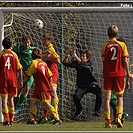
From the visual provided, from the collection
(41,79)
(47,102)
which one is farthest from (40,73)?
(47,102)

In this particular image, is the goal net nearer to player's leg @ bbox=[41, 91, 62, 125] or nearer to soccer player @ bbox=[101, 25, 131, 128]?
player's leg @ bbox=[41, 91, 62, 125]

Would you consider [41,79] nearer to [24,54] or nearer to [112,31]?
[24,54]

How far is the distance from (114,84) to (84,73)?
250cm

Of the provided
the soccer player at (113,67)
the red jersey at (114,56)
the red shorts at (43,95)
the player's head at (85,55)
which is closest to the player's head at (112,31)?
the soccer player at (113,67)

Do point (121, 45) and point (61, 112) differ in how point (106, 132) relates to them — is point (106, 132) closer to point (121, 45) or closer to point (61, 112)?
point (121, 45)

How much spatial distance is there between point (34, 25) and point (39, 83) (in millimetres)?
1900

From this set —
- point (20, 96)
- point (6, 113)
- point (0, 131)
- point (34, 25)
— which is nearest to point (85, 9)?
point (34, 25)

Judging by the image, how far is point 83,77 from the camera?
42.9 ft

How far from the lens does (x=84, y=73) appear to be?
1303cm

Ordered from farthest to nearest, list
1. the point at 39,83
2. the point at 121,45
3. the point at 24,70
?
1. the point at 24,70
2. the point at 39,83
3. the point at 121,45

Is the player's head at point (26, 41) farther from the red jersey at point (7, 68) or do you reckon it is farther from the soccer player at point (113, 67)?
the soccer player at point (113, 67)

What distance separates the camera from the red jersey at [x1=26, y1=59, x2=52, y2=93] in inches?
442

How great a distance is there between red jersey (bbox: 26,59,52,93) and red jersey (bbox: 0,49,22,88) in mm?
330

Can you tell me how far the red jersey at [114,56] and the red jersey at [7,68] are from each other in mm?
1524
